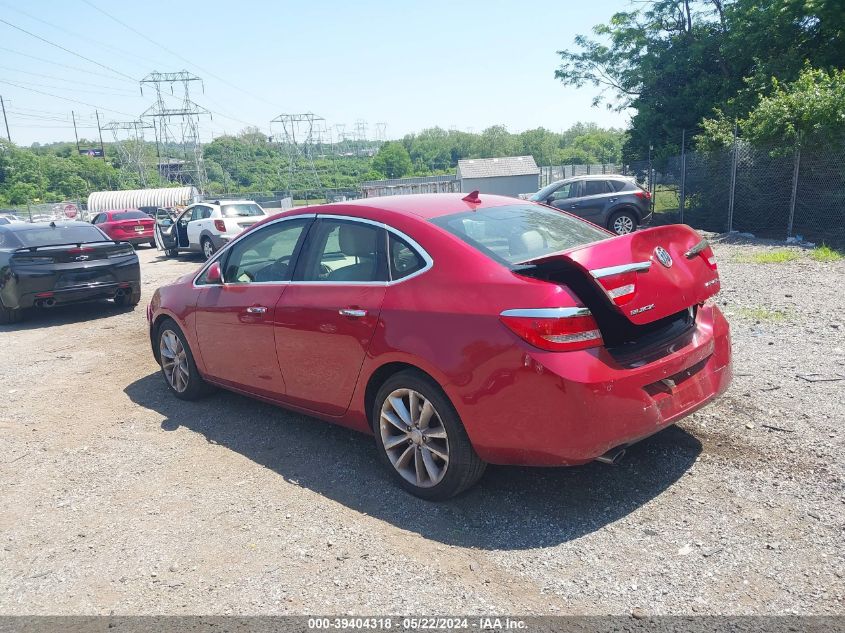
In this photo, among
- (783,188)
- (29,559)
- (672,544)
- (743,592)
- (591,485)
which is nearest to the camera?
(743,592)

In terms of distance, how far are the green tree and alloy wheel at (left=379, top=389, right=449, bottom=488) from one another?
10756cm

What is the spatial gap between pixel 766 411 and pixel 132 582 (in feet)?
13.4

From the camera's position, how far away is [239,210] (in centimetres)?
1781

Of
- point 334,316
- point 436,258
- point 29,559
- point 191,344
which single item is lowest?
point 29,559

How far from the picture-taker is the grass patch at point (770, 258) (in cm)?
1075

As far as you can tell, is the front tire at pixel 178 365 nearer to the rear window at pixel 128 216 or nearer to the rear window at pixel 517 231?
the rear window at pixel 517 231

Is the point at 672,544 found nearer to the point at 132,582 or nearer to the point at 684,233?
the point at 684,233

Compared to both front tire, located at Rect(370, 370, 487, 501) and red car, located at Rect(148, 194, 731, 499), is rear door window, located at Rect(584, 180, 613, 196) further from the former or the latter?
front tire, located at Rect(370, 370, 487, 501)

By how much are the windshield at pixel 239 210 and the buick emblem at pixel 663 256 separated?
15392 mm

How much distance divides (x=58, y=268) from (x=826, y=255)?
12.3m

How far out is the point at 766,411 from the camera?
173 inches

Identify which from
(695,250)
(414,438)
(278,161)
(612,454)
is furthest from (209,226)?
(278,161)

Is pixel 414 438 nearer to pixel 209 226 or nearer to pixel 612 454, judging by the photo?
pixel 612 454

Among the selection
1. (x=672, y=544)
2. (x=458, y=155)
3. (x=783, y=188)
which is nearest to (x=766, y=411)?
(x=672, y=544)
